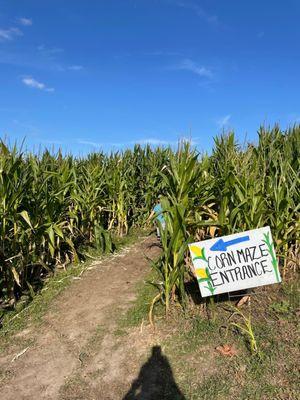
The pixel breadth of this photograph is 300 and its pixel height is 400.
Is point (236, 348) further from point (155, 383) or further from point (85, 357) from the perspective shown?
point (85, 357)

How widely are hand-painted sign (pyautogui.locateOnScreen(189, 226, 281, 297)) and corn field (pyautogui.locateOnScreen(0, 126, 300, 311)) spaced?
0.32 metres

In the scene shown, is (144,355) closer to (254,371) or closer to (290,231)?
(254,371)

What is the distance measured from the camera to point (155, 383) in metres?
3.26

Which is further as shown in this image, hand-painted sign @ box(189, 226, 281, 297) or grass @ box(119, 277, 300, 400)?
hand-painted sign @ box(189, 226, 281, 297)

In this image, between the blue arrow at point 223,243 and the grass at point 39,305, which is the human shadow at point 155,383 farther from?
the grass at point 39,305

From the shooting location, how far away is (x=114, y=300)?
4.71m

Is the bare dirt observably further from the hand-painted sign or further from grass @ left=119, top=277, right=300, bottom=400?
the hand-painted sign

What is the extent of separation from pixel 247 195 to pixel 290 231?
3.15ft

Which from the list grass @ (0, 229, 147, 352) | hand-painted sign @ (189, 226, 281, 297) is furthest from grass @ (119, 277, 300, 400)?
grass @ (0, 229, 147, 352)

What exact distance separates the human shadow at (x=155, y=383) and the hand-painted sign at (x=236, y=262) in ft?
2.42

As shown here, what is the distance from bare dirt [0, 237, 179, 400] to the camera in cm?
324

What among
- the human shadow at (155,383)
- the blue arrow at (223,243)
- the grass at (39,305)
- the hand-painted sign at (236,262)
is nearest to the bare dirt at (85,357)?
the human shadow at (155,383)

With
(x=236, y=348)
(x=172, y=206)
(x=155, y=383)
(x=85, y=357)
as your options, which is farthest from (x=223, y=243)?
(x=85, y=357)

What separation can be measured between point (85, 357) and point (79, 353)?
10 centimetres
